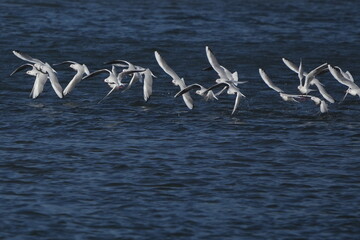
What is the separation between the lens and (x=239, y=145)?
96.9 feet

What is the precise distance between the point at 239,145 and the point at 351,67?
14945mm

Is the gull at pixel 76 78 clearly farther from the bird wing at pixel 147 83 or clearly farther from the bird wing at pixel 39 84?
the bird wing at pixel 147 83

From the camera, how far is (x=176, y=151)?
94.4 feet

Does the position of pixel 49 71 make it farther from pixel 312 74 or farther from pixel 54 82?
pixel 312 74

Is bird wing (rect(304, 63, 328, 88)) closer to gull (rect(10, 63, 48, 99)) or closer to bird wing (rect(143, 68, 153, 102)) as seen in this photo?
bird wing (rect(143, 68, 153, 102))

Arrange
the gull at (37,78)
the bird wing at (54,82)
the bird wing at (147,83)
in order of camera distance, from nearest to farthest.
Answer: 1. the bird wing at (54,82)
2. the bird wing at (147,83)
3. the gull at (37,78)

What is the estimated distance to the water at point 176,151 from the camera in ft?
74.3

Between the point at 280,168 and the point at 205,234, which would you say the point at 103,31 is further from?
the point at 205,234

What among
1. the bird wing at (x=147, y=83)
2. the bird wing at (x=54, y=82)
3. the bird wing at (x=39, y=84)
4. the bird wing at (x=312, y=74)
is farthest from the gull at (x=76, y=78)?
the bird wing at (x=312, y=74)

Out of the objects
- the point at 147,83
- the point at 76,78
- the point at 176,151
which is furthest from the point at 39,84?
the point at 176,151

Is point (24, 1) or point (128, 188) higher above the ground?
point (24, 1)

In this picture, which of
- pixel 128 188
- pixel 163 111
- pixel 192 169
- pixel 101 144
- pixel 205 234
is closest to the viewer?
pixel 205 234

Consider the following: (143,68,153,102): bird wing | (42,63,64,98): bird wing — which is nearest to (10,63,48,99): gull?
(42,63,64,98): bird wing

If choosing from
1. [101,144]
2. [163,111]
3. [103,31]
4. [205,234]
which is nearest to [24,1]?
[103,31]
